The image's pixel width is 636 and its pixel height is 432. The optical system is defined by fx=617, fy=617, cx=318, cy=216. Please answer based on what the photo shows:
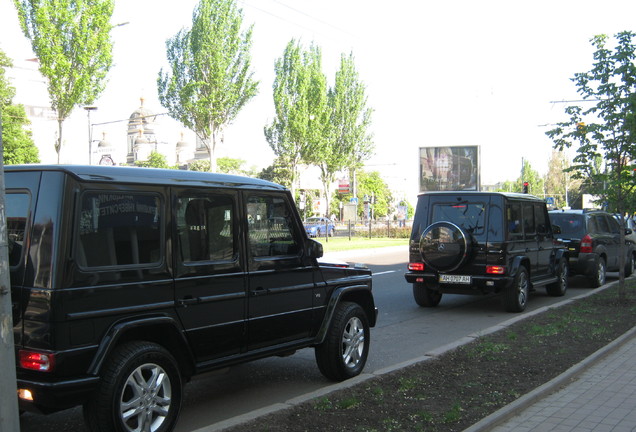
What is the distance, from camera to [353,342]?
6.17 meters

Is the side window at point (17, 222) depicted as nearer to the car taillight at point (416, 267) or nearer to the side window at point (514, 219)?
the car taillight at point (416, 267)

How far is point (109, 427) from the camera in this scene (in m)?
3.85

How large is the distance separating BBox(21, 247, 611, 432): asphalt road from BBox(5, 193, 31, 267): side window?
5.46 ft

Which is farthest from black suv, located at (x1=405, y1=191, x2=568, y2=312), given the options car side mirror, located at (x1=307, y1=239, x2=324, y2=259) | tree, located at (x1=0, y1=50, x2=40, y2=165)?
tree, located at (x1=0, y1=50, x2=40, y2=165)

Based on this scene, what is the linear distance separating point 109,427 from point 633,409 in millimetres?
4205

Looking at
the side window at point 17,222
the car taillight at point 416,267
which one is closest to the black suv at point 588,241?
the car taillight at point 416,267

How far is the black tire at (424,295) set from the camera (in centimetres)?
1134

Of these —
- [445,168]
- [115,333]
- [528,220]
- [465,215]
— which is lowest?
[115,333]

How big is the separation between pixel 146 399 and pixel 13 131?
45944mm

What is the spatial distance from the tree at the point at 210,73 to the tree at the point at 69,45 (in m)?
8.78

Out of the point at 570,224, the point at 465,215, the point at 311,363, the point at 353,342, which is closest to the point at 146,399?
the point at 353,342

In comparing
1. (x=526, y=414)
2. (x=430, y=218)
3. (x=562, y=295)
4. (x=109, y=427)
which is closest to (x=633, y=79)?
(x=430, y=218)

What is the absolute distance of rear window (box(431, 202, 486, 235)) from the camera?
10336 millimetres

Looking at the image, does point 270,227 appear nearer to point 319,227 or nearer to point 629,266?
point 629,266
